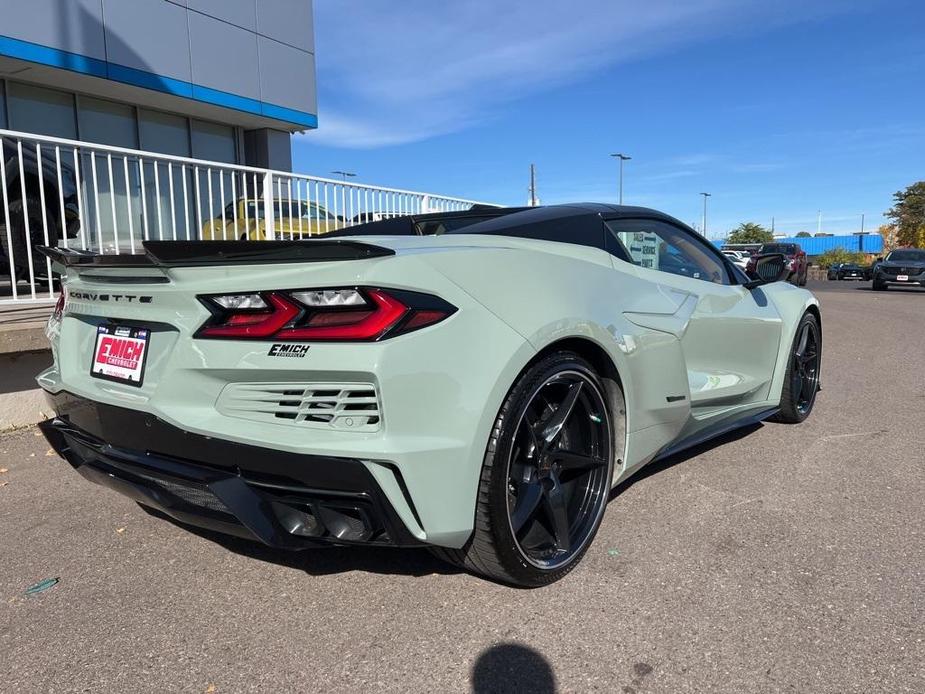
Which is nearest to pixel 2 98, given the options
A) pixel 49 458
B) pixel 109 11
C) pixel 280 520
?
pixel 109 11

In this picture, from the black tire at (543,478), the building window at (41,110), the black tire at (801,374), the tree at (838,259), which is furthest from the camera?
the tree at (838,259)

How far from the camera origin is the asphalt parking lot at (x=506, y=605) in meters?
2.00

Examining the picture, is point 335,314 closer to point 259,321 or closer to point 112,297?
point 259,321

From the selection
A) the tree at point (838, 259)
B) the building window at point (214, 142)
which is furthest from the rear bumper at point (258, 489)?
the tree at point (838, 259)

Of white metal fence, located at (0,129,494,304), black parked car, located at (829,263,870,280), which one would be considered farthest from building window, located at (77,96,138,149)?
black parked car, located at (829,263,870,280)

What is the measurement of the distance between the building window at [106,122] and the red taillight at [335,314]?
10.7 metres

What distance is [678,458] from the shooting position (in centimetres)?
396

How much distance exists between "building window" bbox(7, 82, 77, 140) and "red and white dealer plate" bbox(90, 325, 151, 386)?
956cm

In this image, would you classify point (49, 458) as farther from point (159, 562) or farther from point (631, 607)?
point (631, 607)

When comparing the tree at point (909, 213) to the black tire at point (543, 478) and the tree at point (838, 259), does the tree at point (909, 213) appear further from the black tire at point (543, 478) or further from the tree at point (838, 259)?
the black tire at point (543, 478)

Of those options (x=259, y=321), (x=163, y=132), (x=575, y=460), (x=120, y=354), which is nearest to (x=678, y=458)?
(x=575, y=460)

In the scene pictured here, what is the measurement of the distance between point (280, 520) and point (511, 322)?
91 cm

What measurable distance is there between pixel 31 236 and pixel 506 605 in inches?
187

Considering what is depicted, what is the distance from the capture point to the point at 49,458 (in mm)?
4102
